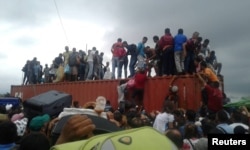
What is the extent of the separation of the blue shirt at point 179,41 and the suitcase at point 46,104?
4.88 meters

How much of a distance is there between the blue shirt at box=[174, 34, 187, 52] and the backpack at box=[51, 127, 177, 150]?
883 cm

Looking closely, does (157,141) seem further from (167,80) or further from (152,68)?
(152,68)

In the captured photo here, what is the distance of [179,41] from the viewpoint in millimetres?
9898

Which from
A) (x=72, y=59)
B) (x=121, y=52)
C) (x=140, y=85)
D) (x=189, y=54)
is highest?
(x=121, y=52)

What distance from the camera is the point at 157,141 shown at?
3.95 ft

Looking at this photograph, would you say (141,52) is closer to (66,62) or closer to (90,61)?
(90,61)

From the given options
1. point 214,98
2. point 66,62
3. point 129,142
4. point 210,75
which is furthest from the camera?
point 66,62

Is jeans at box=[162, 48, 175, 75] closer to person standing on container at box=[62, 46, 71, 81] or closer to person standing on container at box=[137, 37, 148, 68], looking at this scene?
person standing on container at box=[137, 37, 148, 68]

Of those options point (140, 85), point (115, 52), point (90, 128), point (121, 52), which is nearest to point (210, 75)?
point (140, 85)

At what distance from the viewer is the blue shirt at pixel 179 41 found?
32.4 feet

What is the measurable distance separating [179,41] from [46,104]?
5.45 meters

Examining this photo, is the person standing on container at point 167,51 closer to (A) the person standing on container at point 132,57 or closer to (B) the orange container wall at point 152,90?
(B) the orange container wall at point 152,90

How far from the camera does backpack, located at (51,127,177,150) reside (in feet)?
3.74

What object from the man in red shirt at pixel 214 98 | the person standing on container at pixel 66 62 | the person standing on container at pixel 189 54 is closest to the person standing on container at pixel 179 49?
the person standing on container at pixel 189 54
